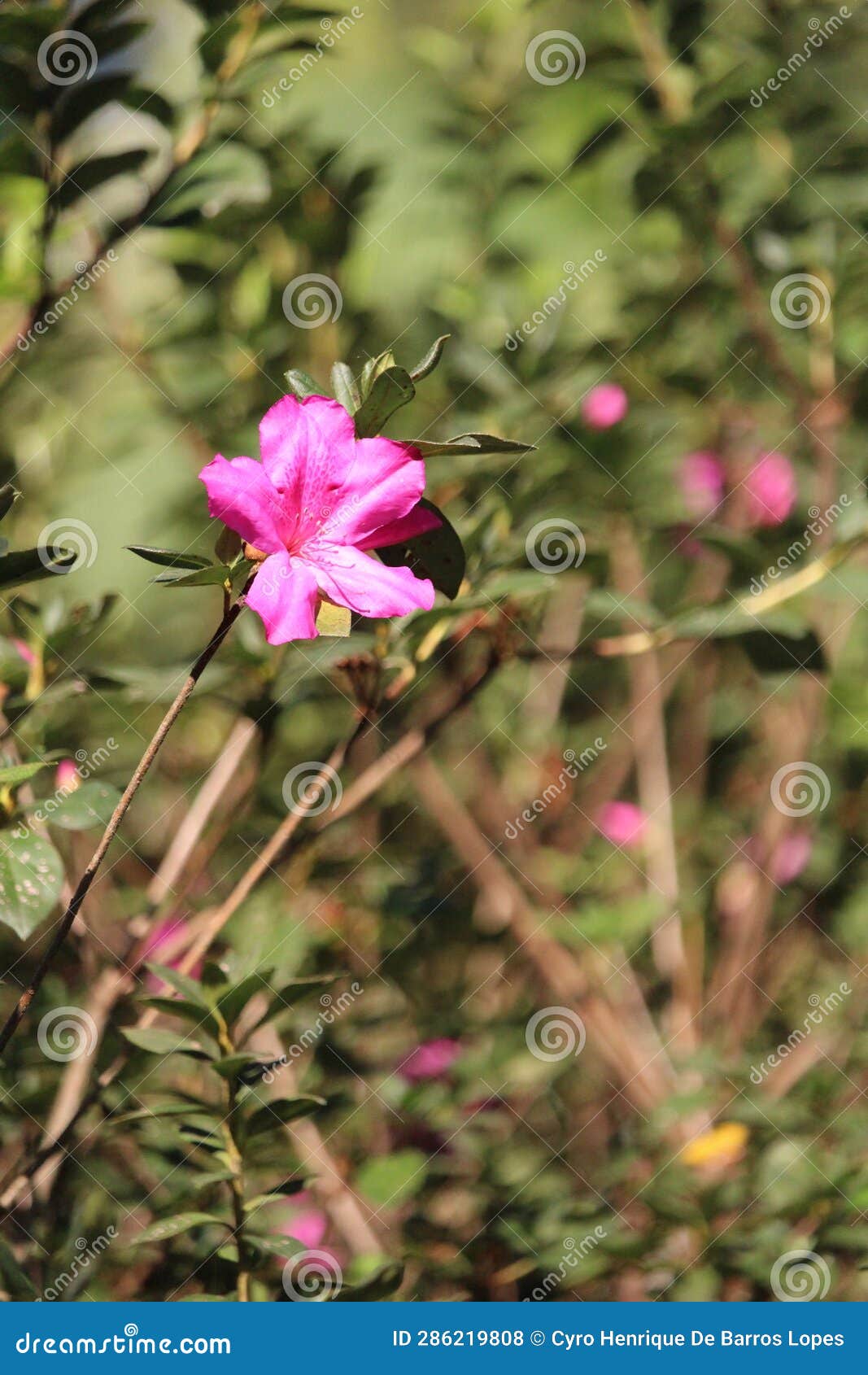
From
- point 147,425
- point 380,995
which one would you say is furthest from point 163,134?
point 380,995

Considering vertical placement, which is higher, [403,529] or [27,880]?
[403,529]

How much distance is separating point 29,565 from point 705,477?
105cm

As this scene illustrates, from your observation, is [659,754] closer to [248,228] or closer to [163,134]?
[248,228]

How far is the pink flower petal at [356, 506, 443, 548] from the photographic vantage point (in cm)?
71

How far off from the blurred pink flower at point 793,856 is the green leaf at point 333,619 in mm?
990
